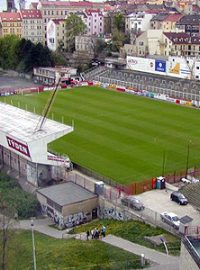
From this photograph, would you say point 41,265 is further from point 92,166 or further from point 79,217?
point 92,166

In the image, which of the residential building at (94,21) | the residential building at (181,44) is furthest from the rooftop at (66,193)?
the residential building at (94,21)

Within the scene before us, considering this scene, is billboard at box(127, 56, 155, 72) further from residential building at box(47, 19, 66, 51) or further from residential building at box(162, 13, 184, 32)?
residential building at box(47, 19, 66, 51)

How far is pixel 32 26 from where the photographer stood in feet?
382

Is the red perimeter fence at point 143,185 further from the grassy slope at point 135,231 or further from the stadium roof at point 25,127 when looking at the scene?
the stadium roof at point 25,127

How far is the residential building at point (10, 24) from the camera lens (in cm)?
11662

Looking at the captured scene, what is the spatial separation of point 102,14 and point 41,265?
328 ft

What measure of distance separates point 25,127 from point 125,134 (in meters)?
12.5

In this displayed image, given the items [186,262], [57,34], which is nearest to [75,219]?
[186,262]

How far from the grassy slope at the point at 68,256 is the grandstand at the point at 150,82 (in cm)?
4252

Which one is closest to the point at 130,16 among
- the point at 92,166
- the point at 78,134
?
the point at 78,134

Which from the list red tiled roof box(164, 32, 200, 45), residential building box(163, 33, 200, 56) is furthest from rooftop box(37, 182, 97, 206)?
red tiled roof box(164, 32, 200, 45)

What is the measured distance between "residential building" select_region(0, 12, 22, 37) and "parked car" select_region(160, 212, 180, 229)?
312 feet

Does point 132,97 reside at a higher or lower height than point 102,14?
lower

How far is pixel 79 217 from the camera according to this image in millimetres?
31906
